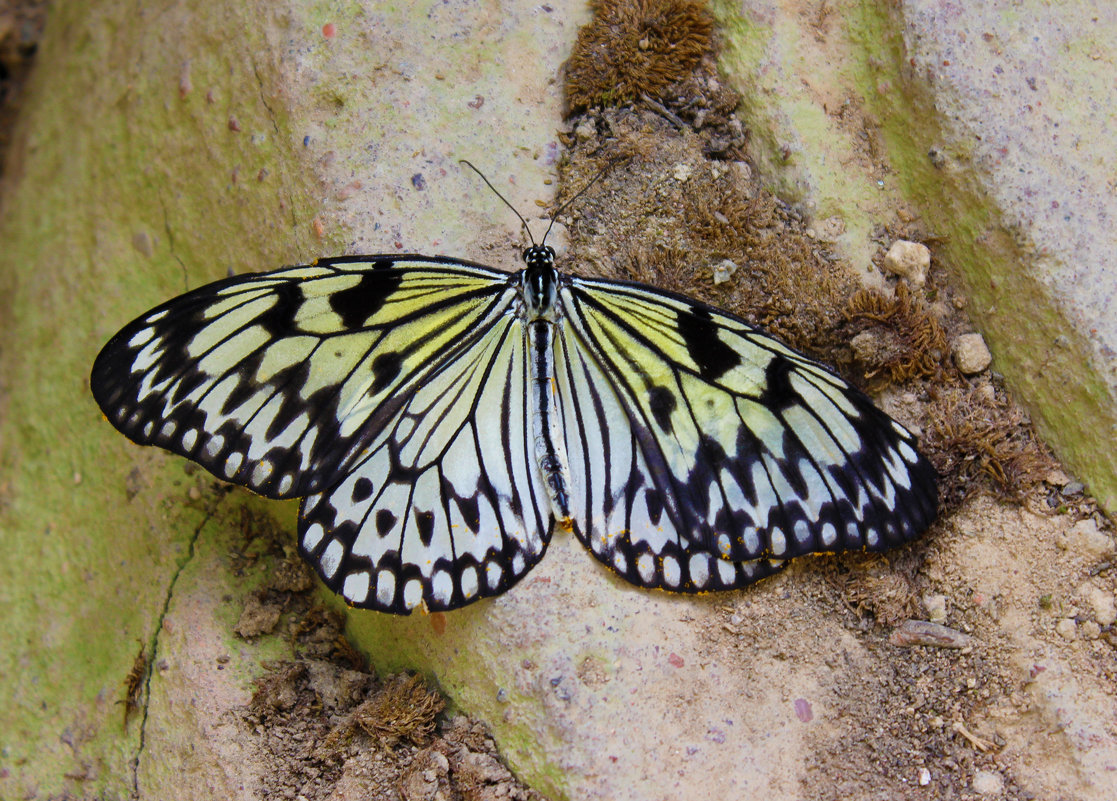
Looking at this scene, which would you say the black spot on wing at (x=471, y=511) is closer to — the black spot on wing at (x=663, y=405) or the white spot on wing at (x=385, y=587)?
the white spot on wing at (x=385, y=587)

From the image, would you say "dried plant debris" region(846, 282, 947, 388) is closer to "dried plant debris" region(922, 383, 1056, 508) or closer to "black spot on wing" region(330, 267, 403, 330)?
"dried plant debris" region(922, 383, 1056, 508)

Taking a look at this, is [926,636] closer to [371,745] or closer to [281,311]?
[371,745]

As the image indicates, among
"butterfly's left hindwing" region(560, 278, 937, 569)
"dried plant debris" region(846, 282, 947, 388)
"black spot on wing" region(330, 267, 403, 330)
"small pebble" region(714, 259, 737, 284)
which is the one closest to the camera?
"butterfly's left hindwing" region(560, 278, 937, 569)

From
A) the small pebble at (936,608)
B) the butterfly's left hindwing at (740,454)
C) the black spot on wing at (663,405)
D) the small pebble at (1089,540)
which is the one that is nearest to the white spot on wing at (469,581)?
the butterfly's left hindwing at (740,454)

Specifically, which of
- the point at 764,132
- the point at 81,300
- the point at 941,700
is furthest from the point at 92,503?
the point at 941,700

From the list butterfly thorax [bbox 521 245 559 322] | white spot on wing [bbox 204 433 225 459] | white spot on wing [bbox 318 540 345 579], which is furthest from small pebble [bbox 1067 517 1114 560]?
white spot on wing [bbox 204 433 225 459]

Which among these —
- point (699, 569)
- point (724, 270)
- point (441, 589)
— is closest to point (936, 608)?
point (699, 569)

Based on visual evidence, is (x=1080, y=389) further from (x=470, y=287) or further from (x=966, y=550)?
(x=470, y=287)
